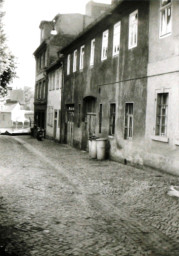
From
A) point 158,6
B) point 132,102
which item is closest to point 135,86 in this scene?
point 132,102

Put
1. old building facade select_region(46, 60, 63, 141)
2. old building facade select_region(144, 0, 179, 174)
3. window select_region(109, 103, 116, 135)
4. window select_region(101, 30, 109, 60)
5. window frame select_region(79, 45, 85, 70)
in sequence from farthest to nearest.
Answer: old building facade select_region(46, 60, 63, 141)
window frame select_region(79, 45, 85, 70)
window select_region(101, 30, 109, 60)
window select_region(109, 103, 116, 135)
old building facade select_region(144, 0, 179, 174)

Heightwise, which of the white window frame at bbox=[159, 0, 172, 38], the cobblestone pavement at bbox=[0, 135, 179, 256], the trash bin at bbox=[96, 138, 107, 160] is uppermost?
the white window frame at bbox=[159, 0, 172, 38]

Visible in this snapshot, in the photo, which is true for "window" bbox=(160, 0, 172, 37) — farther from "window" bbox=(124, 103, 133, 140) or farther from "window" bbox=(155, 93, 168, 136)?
"window" bbox=(124, 103, 133, 140)

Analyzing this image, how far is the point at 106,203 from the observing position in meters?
8.27

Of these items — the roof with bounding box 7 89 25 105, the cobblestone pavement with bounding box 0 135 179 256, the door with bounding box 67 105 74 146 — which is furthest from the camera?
the roof with bounding box 7 89 25 105

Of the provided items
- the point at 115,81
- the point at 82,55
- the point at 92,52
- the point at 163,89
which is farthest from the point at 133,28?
the point at 82,55

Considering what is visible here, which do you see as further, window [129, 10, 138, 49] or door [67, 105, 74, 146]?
door [67, 105, 74, 146]

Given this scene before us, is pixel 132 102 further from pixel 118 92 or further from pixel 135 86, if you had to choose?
pixel 118 92

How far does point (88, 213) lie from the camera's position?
7.33 m

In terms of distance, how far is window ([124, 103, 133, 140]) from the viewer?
14.7 metres

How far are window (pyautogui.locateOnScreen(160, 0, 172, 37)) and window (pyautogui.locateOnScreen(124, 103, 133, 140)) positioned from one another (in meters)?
3.70

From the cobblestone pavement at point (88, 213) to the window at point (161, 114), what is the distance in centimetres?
140

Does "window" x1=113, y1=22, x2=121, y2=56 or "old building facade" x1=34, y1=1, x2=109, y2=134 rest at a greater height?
"old building facade" x1=34, y1=1, x2=109, y2=134

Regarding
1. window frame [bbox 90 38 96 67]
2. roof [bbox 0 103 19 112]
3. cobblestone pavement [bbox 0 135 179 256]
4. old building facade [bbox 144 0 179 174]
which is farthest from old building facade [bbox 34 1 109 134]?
roof [bbox 0 103 19 112]
